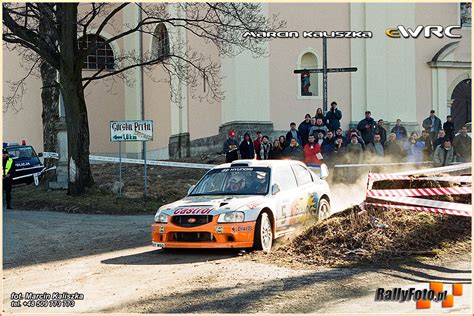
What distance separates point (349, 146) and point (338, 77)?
8404 millimetres

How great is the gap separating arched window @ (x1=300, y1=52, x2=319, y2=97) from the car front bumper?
18072 millimetres

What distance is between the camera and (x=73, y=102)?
70.6 ft

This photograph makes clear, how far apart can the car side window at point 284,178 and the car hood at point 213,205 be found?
0.86m

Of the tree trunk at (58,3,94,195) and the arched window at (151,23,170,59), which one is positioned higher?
the arched window at (151,23,170,59)

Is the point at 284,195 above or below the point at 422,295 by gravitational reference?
above

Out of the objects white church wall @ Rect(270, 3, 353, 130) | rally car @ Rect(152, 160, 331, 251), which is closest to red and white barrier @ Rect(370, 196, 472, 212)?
rally car @ Rect(152, 160, 331, 251)

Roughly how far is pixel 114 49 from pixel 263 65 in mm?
10244

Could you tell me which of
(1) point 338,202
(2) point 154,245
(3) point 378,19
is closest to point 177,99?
(3) point 378,19

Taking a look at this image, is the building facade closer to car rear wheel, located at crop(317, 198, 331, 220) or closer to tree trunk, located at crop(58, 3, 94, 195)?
tree trunk, located at crop(58, 3, 94, 195)

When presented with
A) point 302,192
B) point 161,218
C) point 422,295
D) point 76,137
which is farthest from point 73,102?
point 422,295

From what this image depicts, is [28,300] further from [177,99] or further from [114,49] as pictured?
[114,49]

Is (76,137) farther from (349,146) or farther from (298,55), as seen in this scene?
(298,55)

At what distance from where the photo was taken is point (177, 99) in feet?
105

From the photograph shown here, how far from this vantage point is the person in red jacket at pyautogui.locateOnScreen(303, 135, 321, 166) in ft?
68.9
